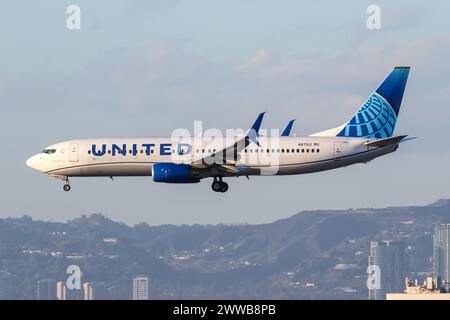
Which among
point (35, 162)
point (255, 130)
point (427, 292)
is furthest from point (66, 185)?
point (427, 292)

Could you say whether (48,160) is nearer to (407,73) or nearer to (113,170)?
(113,170)

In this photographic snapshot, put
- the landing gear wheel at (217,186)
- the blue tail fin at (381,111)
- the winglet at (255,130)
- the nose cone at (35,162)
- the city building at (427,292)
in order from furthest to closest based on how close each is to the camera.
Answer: the city building at (427,292) < the nose cone at (35,162) < the blue tail fin at (381,111) < the landing gear wheel at (217,186) < the winglet at (255,130)

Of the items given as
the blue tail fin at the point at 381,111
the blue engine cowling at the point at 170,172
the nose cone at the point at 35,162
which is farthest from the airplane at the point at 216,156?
the nose cone at the point at 35,162

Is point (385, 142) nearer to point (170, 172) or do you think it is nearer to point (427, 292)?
point (170, 172)


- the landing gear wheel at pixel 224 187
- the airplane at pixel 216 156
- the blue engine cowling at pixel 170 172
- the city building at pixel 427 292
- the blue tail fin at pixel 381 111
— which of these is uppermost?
the blue tail fin at pixel 381 111

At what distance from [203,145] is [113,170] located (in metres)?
6.71

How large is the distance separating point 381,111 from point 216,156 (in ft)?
48.8

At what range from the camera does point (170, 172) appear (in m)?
76.6

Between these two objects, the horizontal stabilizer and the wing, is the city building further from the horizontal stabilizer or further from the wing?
the wing

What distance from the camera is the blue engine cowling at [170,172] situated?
76625 millimetres

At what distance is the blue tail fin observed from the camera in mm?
82938

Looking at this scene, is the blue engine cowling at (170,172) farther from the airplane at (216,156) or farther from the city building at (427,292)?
the city building at (427,292)

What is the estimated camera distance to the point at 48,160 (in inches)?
3248
